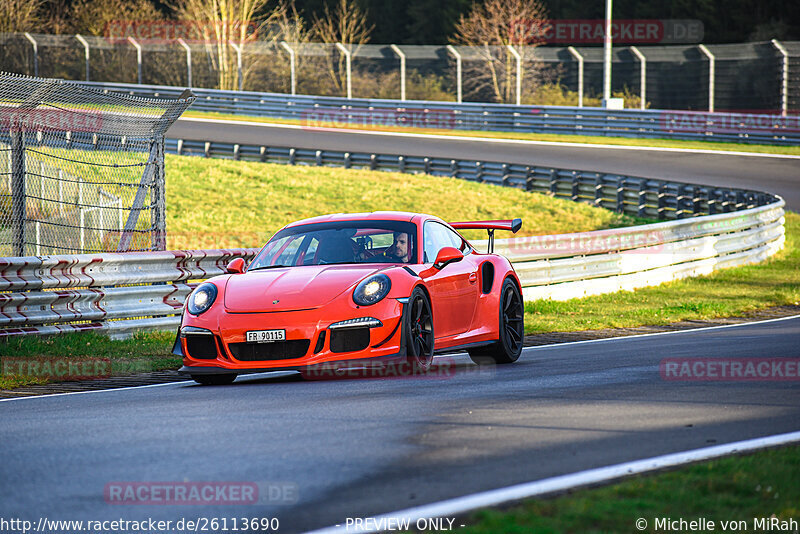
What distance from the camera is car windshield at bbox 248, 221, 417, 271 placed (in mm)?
9656

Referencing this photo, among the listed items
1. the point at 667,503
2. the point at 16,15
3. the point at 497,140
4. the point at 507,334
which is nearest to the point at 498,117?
the point at 497,140

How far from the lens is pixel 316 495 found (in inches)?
190

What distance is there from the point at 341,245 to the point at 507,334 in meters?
1.74

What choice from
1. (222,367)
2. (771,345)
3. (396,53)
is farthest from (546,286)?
(396,53)

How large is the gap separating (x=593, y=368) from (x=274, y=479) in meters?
4.45

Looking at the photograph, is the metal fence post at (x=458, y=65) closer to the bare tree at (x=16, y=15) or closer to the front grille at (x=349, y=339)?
the bare tree at (x=16, y=15)

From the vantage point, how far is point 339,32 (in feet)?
223

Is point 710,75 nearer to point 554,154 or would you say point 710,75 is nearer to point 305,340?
point 554,154

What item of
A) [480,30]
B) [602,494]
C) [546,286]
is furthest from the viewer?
[480,30]

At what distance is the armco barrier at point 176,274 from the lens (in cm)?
1079

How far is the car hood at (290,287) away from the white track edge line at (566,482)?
12.4 ft

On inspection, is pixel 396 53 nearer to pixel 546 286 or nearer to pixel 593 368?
pixel 546 286

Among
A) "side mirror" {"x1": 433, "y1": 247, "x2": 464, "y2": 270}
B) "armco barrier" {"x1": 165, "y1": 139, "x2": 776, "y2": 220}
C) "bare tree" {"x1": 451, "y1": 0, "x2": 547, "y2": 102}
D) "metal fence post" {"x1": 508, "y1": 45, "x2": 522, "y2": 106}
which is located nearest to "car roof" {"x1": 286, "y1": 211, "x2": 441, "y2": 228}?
"side mirror" {"x1": 433, "y1": 247, "x2": 464, "y2": 270}

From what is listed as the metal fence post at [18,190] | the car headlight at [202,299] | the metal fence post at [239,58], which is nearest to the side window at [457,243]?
the car headlight at [202,299]
